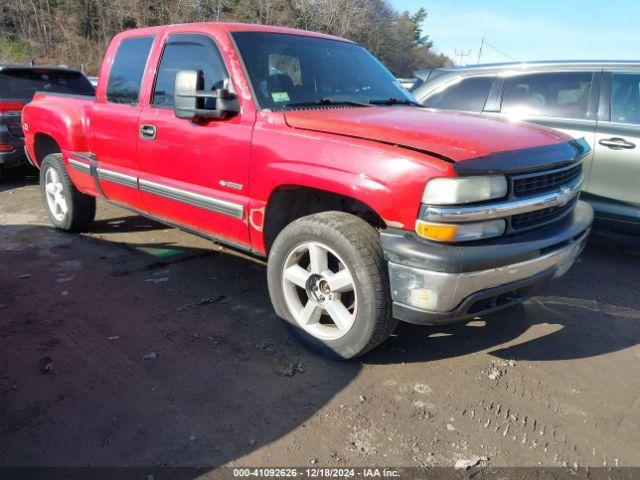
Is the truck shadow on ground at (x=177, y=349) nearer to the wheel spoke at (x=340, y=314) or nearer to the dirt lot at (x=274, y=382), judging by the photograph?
the dirt lot at (x=274, y=382)

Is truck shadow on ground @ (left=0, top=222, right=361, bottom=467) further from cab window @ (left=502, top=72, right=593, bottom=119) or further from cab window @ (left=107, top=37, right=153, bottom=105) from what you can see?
cab window @ (left=502, top=72, right=593, bottom=119)

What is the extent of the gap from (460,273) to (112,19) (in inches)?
1713

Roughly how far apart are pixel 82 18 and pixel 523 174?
4444cm

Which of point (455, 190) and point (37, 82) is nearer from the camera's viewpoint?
point (455, 190)

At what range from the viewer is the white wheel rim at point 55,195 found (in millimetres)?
5305

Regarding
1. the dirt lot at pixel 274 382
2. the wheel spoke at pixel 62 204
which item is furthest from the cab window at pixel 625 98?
the wheel spoke at pixel 62 204

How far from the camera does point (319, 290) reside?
305 centimetres

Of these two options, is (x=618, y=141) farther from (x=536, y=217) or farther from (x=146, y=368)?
(x=146, y=368)

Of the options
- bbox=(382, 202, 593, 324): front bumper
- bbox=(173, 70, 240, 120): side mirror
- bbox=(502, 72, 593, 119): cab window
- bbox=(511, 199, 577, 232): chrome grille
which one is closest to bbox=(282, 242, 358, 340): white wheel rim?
bbox=(382, 202, 593, 324): front bumper

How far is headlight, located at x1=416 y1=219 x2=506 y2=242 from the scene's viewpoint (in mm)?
2451

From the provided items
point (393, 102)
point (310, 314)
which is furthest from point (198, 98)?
point (310, 314)

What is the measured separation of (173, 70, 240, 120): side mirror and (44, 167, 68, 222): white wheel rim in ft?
8.67

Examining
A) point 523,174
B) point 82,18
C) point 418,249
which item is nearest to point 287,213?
point 418,249

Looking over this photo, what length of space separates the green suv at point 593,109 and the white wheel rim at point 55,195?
442 centimetres
